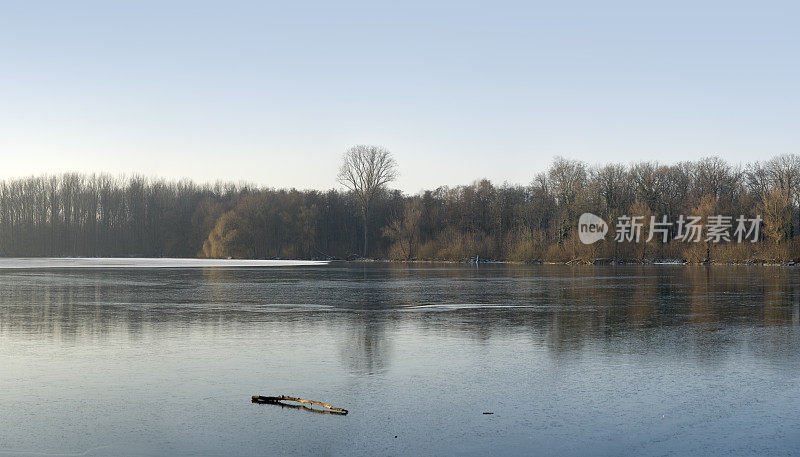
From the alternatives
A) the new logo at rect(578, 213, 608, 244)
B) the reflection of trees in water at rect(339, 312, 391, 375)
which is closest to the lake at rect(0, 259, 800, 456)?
the reflection of trees in water at rect(339, 312, 391, 375)

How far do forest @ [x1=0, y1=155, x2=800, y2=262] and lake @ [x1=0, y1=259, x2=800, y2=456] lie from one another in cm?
4881

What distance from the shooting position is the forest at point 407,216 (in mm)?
→ 63562

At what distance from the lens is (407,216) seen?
79000mm

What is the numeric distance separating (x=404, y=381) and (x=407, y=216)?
7077 cm

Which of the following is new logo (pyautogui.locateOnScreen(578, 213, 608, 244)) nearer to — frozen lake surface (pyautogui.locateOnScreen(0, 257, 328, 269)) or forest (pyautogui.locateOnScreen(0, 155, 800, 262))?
forest (pyautogui.locateOnScreen(0, 155, 800, 262))

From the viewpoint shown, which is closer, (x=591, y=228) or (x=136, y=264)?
(x=136, y=264)

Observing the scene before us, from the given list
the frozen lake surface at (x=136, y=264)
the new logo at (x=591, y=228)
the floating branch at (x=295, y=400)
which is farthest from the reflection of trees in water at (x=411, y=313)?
the new logo at (x=591, y=228)

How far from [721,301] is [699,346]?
31.1ft

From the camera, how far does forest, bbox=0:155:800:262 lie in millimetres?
63562

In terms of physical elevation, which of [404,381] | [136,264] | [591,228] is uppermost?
[591,228]

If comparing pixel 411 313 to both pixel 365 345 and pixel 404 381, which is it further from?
pixel 404 381

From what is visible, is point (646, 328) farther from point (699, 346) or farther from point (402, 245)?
point (402, 245)

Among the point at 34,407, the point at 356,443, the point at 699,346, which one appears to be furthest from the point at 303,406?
the point at 699,346

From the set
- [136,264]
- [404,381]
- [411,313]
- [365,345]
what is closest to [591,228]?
[136,264]
